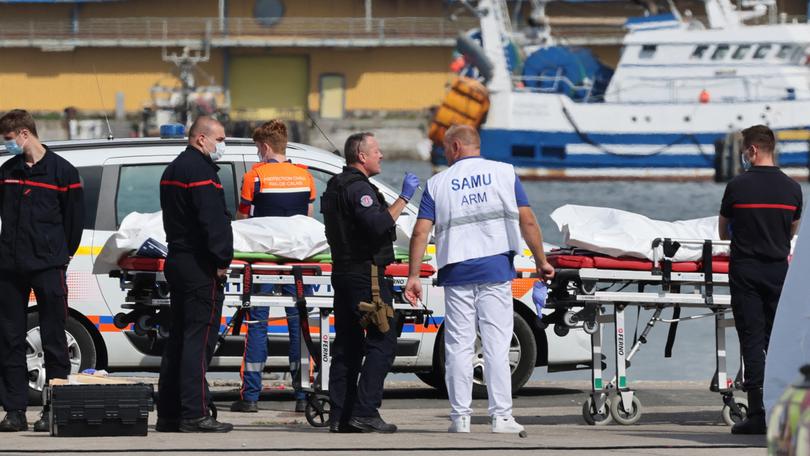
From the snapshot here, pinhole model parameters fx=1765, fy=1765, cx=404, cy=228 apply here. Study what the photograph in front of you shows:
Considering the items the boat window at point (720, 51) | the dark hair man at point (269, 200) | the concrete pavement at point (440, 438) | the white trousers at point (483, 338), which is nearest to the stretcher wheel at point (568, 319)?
the concrete pavement at point (440, 438)

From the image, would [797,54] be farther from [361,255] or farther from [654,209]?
[361,255]

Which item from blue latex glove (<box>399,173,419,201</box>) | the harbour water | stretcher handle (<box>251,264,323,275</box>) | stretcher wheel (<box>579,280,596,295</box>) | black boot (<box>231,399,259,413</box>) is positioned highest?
blue latex glove (<box>399,173,419,201</box>)

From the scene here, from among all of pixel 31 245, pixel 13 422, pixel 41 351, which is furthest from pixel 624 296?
pixel 41 351

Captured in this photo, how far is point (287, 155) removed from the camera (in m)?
11.6

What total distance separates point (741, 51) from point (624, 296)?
50422 millimetres

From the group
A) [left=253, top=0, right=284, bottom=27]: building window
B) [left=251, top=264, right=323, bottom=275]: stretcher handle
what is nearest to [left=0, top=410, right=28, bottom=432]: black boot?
[left=251, top=264, right=323, bottom=275]: stretcher handle

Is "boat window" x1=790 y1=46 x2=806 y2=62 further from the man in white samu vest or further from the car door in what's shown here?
the man in white samu vest

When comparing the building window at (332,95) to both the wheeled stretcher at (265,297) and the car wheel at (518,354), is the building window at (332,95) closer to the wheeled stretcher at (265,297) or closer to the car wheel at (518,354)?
the car wheel at (518,354)

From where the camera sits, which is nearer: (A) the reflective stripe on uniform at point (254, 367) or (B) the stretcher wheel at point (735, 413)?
(B) the stretcher wheel at point (735, 413)

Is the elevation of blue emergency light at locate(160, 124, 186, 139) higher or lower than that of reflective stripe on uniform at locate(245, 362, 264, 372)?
higher

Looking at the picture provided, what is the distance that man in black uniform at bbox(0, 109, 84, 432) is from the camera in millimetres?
9141

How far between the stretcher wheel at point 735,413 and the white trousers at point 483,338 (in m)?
1.53

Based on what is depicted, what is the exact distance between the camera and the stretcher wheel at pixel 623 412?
10.0 m

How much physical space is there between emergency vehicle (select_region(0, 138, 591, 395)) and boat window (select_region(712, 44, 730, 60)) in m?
48.1
